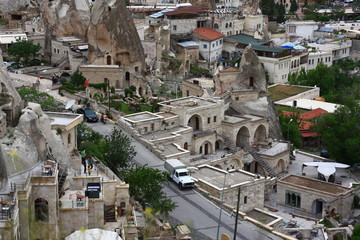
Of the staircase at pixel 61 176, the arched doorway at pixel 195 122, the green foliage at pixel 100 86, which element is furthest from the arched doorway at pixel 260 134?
the staircase at pixel 61 176

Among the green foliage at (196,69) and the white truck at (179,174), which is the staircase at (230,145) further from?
the green foliage at (196,69)

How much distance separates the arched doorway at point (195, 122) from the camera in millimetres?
48931

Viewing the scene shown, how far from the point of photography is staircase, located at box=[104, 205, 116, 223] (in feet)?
96.3

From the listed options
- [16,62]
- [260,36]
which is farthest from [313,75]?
[16,62]

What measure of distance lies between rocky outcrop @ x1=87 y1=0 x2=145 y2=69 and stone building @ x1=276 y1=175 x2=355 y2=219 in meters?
Answer: 23.0

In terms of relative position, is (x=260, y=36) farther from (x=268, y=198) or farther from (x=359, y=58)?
(x=268, y=198)

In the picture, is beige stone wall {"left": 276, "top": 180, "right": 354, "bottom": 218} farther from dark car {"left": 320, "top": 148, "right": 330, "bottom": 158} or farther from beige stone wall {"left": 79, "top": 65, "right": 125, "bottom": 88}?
beige stone wall {"left": 79, "top": 65, "right": 125, "bottom": 88}

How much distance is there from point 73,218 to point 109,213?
3.19 m

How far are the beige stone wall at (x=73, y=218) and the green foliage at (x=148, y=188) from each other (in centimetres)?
607

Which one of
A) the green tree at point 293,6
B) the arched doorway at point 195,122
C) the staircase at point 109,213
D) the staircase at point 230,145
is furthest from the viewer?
the green tree at point 293,6

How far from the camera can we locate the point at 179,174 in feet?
125

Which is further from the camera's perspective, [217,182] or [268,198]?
[268,198]

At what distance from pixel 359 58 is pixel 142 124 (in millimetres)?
56126

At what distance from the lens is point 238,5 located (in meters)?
113
